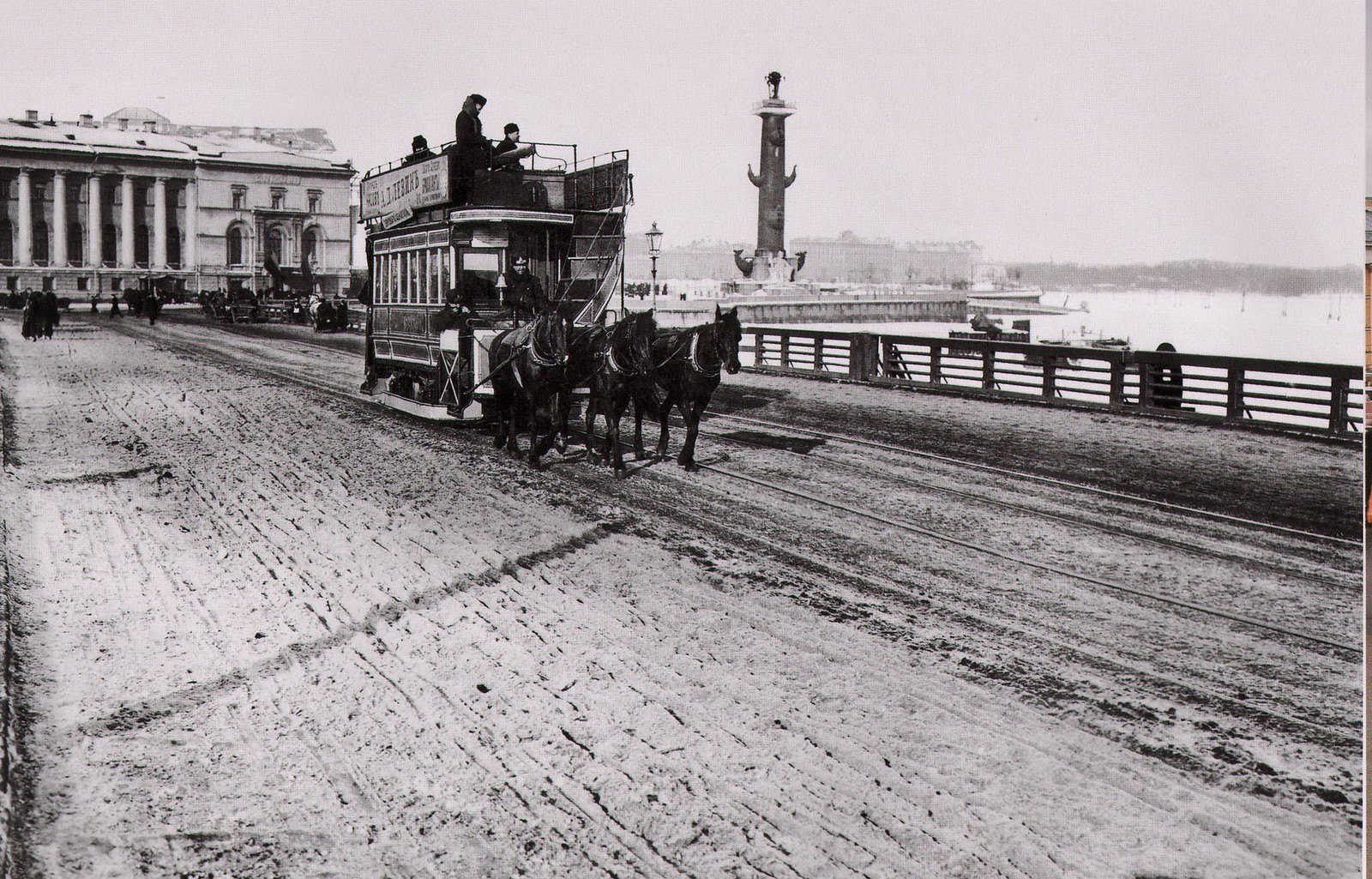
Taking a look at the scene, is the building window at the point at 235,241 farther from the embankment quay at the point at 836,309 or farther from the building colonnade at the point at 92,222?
the embankment quay at the point at 836,309

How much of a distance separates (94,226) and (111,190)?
1.89ft

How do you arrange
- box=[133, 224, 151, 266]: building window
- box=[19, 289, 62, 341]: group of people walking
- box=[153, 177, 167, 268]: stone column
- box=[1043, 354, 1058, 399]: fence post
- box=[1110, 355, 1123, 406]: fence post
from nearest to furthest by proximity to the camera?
1. box=[153, 177, 167, 268]: stone column
2. box=[133, 224, 151, 266]: building window
3. box=[19, 289, 62, 341]: group of people walking
4. box=[1110, 355, 1123, 406]: fence post
5. box=[1043, 354, 1058, 399]: fence post

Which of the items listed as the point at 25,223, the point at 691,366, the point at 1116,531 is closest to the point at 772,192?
the point at 691,366

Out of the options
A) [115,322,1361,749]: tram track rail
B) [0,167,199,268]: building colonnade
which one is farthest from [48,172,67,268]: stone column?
[115,322,1361,749]: tram track rail

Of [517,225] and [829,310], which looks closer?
[517,225]

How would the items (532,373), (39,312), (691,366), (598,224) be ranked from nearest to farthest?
1. (691,366)
2. (532,373)
3. (598,224)
4. (39,312)

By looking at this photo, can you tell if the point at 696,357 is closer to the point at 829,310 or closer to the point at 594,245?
the point at 594,245

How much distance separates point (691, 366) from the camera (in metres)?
11.1

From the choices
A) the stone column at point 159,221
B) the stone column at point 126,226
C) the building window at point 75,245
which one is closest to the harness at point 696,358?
the stone column at point 159,221

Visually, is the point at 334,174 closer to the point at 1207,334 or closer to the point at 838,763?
the point at 1207,334

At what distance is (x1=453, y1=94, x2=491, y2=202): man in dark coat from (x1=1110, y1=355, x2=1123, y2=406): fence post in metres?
11.2

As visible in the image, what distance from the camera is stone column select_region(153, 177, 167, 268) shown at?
8820 millimetres

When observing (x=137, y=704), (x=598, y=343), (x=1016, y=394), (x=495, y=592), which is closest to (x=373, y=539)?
(x=495, y=592)

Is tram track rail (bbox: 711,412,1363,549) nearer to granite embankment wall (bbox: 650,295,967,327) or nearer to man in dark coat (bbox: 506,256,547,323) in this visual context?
man in dark coat (bbox: 506,256,547,323)
